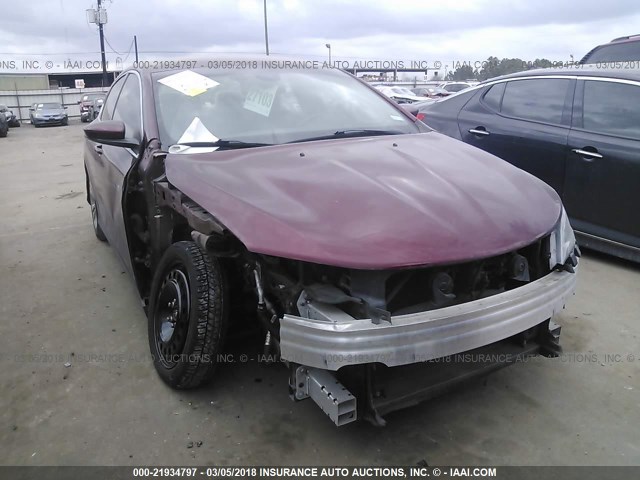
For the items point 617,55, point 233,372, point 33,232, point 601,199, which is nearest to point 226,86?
point 233,372

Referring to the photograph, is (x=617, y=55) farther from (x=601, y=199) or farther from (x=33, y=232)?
(x=33, y=232)

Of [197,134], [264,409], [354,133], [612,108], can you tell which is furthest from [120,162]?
[612,108]

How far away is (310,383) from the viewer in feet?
6.68

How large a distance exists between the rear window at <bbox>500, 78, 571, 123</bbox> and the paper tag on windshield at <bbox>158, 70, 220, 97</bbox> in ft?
9.55

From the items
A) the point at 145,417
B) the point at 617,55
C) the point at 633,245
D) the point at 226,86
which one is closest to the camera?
the point at 145,417

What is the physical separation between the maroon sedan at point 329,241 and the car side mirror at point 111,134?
0.01m

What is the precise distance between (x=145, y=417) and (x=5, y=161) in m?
11.5

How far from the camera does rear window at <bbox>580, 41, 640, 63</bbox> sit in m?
6.26

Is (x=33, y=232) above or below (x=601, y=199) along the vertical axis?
below

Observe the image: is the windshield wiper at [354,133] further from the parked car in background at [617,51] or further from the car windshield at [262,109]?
the parked car in background at [617,51]

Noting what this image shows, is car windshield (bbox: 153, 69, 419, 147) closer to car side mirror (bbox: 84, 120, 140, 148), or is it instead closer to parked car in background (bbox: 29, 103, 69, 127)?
car side mirror (bbox: 84, 120, 140, 148)

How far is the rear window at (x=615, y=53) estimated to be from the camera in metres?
6.26

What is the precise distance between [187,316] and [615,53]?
636 centimetres

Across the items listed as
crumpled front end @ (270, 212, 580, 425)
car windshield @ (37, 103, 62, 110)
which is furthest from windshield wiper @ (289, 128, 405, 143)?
car windshield @ (37, 103, 62, 110)
